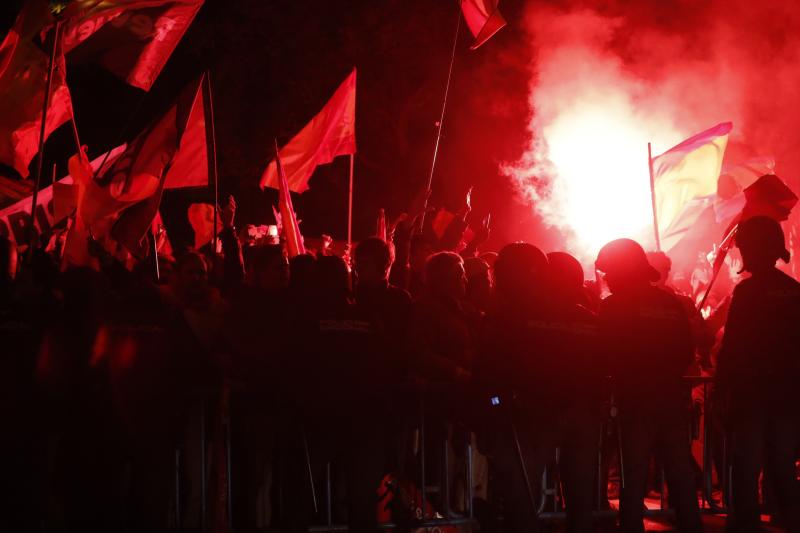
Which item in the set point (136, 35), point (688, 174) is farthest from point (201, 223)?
point (688, 174)

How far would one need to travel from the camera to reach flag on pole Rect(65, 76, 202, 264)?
9250 mm

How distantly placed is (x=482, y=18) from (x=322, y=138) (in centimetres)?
263

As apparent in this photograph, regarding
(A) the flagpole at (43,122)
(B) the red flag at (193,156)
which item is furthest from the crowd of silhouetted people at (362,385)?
(B) the red flag at (193,156)

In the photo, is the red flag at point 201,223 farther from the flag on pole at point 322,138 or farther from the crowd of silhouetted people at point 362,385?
the crowd of silhouetted people at point 362,385

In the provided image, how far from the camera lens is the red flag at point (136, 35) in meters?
10.3

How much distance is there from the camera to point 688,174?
1132 centimetres

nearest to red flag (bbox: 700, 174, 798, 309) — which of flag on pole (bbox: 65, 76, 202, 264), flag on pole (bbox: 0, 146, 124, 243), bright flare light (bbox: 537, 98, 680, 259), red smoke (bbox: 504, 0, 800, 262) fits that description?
bright flare light (bbox: 537, 98, 680, 259)

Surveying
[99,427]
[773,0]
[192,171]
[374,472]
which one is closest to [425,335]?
[374,472]

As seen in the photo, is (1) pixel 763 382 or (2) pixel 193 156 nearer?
(1) pixel 763 382

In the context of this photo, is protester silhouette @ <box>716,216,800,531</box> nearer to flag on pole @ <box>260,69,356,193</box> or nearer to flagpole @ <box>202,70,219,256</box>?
flagpole @ <box>202,70,219,256</box>

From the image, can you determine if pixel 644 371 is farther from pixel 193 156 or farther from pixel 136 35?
pixel 136 35

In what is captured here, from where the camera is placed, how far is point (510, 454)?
558 centimetres

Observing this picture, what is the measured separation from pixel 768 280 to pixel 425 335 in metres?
2.26

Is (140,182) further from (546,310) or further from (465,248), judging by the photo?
(546,310)
